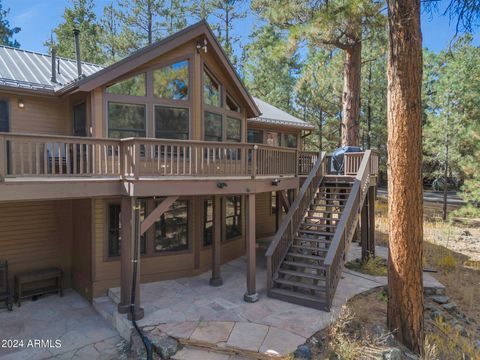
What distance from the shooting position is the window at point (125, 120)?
309 inches

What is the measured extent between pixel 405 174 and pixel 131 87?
6473mm

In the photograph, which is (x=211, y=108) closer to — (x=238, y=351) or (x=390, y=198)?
(x=390, y=198)

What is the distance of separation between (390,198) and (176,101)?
560 centimetres

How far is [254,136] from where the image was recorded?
12.8m

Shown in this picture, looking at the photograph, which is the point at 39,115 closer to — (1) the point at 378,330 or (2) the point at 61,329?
(2) the point at 61,329

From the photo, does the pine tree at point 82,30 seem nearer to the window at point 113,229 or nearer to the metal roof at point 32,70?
the metal roof at point 32,70

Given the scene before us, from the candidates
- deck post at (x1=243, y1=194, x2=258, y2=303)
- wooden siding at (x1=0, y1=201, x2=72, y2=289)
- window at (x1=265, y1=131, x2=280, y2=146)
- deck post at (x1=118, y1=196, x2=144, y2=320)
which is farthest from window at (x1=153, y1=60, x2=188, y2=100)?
window at (x1=265, y1=131, x2=280, y2=146)

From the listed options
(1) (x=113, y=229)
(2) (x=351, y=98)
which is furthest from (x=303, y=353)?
(2) (x=351, y=98)

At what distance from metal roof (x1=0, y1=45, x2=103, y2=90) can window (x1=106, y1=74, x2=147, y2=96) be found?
3.28 feet

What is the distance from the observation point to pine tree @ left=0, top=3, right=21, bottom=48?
84.7 ft

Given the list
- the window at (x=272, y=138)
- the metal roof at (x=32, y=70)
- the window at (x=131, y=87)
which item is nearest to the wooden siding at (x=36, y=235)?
the metal roof at (x=32, y=70)

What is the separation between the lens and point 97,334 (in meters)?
6.60

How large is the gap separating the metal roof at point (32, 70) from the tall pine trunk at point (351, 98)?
9.59m

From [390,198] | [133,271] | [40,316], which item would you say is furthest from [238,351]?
[40,316]
